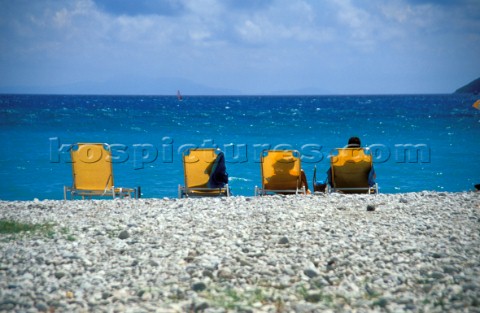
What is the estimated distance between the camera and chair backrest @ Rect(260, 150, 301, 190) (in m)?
9.98

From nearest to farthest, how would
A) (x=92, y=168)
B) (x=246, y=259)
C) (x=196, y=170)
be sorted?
1. (x=246, y=259)
2. (x=92, y=168)
3. (x=196, y=170)

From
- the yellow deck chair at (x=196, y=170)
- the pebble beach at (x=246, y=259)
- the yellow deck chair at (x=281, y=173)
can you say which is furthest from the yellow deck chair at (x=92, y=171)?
the yellow deck chair at (x=281, y=173)

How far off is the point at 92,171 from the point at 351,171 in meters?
4.19

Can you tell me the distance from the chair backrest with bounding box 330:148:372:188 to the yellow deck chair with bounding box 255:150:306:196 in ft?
1.96

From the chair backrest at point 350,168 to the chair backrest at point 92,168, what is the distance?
3.62m

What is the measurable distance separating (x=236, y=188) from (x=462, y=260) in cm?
1047

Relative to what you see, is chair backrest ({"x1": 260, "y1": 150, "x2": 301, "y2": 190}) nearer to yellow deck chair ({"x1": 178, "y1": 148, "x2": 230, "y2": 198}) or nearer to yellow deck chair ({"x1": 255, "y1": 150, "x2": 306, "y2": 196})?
yellow deck chair ({"x1": 255, "y1": 150, "x2": 306, "y2": 196})

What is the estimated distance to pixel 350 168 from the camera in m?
9.91

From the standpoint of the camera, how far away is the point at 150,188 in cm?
1574

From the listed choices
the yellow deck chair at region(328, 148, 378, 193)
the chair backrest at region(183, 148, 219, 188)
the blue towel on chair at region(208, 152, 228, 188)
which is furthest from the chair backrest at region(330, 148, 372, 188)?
the chair backrest at region(183, 148, 219, 188)

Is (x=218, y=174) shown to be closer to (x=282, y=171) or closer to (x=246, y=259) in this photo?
(x=282, y=171)

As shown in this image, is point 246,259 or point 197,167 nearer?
point 246,259

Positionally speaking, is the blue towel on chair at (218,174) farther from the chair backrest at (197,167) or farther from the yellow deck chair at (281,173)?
the yellow deck chair at (281,173)

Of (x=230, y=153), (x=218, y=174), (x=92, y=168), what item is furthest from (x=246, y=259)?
(x=230, y=153)
